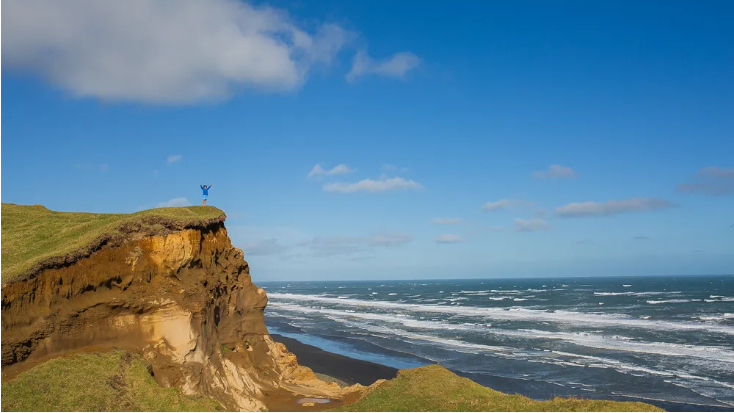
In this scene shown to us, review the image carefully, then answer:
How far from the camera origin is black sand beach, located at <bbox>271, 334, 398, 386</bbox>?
118 ft

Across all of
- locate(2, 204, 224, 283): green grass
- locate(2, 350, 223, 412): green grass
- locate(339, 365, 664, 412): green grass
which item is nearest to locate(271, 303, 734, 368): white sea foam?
locate(339, 365, 664, 412): green grass

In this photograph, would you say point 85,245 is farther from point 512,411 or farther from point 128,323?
point 512,411

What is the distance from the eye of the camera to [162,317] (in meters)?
20.2

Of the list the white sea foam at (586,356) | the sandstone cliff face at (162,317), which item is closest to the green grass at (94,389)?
the sandstone cliff face at (162,317)

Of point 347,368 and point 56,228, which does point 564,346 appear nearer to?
point 347,368

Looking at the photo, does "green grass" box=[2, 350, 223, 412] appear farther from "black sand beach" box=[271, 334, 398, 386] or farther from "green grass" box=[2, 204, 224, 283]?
"black sand beach" box=[271, 334, 398, 386]

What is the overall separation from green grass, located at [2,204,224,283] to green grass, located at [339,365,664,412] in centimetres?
1212

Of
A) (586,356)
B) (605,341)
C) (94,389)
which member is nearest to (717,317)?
(605,341)

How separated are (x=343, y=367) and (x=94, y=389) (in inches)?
1029

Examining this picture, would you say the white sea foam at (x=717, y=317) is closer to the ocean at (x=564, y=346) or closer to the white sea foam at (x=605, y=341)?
the ocean at (x=564, y=346)

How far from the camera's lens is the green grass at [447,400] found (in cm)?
1620

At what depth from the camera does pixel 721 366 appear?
116ft

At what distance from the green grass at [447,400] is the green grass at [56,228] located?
1212 cm

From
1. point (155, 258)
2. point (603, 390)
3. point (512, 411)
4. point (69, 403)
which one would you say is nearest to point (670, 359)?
point (603, 390)
